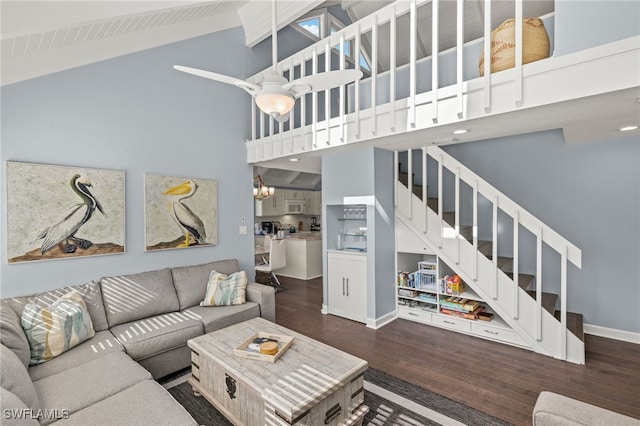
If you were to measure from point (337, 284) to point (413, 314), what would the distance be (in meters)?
1.07

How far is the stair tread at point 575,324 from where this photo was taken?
9.78 ft

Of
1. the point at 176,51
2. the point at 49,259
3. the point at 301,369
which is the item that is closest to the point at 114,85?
the point at 176,51

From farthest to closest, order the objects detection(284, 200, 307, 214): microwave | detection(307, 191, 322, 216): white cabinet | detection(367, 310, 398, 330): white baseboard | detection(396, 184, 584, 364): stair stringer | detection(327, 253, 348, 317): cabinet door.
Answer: detection(307, 191, 322, 216): white cabinet → detection(284, 200, 307, 214): microwave → detection(327, 253, 348, 317): cabinet door → detection(367, 310, 398, 330): white baseboard → detection(396, 184, 584, 364): stair stringer

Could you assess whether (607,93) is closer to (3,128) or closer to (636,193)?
(636,193)

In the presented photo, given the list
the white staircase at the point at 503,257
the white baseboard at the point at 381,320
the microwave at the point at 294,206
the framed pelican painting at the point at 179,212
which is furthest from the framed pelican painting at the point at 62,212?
the microwave at the point at 294,206

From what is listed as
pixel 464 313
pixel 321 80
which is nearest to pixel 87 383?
pixel 321 80

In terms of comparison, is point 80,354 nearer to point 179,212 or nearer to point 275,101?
point 179,212

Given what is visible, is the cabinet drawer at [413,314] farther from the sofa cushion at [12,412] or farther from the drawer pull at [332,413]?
the sofa cushion at [12,412]

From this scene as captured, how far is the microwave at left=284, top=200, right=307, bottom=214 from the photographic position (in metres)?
8.17

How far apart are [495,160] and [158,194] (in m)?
4.43

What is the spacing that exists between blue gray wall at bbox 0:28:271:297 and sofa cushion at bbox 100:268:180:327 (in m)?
0.20

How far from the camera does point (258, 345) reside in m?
2.23

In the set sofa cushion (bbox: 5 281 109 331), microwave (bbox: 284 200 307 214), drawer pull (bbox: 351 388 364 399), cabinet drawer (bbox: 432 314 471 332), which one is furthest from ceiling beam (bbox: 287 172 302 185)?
drawer pull (bbox: 351 388 364 399)

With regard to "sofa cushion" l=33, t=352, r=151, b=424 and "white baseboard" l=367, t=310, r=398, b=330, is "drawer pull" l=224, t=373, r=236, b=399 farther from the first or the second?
"white baseboard" l=367, t=310, r=398, b=330
